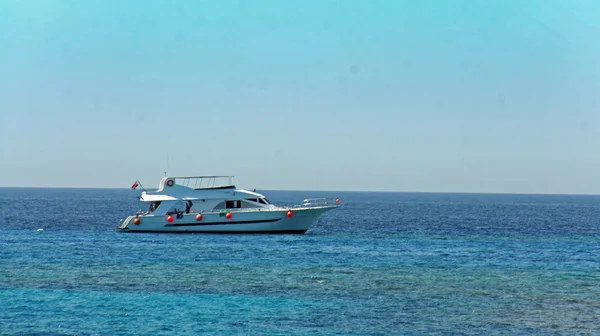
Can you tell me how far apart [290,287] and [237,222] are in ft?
96.5

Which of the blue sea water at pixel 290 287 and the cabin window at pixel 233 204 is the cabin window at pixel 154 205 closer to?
the blue sea water at pixel 290 287

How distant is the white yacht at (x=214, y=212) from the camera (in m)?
70.8

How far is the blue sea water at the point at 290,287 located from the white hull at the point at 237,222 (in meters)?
1.68

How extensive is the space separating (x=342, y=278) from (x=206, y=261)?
11114 mm

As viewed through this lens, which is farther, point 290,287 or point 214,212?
point 214,212

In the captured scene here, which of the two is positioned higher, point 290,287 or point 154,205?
point 154,205

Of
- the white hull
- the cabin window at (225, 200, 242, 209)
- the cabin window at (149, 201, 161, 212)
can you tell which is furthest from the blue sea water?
the cabin window at (225, 200, 242, 209)

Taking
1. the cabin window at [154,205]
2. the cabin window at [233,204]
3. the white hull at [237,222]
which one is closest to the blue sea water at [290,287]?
the white hull at [237,222]

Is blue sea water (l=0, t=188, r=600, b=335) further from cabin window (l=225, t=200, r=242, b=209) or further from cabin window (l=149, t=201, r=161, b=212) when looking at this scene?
cabin window (l=225, t=200, r=242, b=209)

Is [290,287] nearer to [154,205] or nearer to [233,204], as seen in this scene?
[233,204]

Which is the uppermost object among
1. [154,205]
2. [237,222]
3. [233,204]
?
[233,204]

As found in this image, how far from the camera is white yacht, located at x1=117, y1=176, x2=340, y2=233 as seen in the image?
70.8 metres

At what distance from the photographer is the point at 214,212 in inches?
2810

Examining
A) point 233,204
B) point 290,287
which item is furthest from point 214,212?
point 290,287
